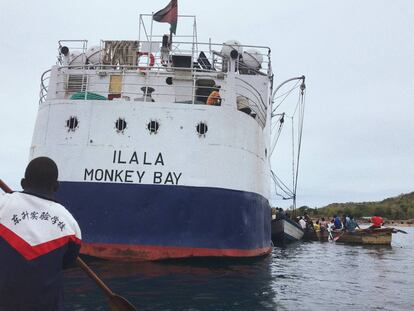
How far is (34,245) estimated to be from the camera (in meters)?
3.08

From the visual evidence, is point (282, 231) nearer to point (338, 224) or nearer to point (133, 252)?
point (338, 224)

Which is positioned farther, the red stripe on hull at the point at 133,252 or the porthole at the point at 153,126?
the porthole at the point at 153,126

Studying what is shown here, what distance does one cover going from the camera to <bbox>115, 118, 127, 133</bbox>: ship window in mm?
11500

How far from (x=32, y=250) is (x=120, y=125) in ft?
28.5

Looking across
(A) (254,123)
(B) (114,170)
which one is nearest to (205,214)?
(B) (114,170)

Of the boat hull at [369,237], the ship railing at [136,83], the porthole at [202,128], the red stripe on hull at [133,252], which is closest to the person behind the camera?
the red stripe on hull at [133,252]

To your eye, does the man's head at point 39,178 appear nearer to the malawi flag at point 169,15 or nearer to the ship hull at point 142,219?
the ship hull at point 142,219

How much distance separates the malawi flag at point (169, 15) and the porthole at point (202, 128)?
5.48 metres

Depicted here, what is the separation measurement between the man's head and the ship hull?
7.62 metres

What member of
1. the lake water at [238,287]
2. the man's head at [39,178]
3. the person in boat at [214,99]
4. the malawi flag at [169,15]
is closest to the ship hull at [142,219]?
the lake water at [238,287]

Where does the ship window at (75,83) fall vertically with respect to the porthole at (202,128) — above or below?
above

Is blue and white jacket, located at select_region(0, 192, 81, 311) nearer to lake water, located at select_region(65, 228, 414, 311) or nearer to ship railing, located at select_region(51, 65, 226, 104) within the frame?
lake water, located at select_region(65, 228, 414, 311)

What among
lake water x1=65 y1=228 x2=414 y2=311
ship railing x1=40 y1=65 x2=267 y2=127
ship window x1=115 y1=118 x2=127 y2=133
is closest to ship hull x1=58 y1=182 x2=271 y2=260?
lake water x1=65 y1=228 x2=414 y2=311

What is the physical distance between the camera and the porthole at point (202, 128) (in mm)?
11641
